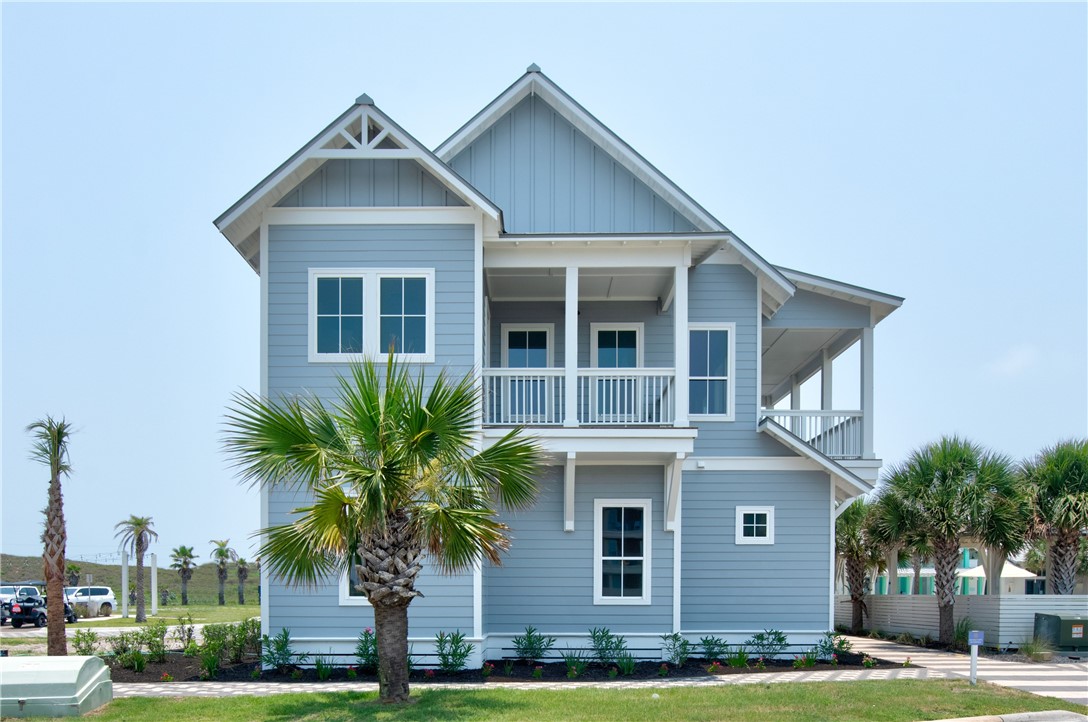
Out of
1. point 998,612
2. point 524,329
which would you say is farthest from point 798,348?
point 524,329

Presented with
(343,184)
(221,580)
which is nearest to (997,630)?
(343,184)

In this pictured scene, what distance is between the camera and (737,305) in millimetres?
18922

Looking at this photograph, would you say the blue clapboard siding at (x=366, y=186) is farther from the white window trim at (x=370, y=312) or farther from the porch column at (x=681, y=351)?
the porch column at (x=681, y=351)

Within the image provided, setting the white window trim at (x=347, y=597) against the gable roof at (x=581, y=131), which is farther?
the gable roof at (x=581, y=131)

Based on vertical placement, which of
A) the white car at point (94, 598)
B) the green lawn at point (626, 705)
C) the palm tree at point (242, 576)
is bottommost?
the palm tree at point (242, 576)

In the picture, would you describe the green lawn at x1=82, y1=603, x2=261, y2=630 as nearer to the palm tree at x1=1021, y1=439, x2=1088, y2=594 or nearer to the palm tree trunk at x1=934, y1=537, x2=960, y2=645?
the palm tree trunk at x1=934, y1=537, x2=960, y2=645

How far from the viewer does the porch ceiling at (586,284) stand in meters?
17.8

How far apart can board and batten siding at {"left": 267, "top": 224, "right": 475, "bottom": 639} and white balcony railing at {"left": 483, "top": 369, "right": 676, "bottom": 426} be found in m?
1.27

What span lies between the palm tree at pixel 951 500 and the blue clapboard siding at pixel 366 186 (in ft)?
40.9

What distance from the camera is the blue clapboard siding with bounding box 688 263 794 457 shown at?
18703mm

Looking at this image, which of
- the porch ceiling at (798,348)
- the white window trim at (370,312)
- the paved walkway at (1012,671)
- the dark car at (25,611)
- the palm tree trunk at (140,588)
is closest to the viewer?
the paved walkway at (1012,671)

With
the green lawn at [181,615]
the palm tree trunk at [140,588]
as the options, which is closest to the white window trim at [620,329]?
the green lawn at [181,615]

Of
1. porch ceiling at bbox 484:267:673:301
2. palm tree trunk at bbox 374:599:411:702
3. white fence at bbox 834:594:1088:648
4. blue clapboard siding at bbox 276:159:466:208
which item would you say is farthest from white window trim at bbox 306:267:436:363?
white fence at bbox 834:594:1088:648

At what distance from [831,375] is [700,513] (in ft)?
18.7
